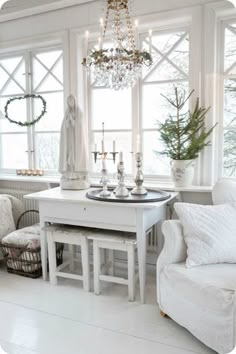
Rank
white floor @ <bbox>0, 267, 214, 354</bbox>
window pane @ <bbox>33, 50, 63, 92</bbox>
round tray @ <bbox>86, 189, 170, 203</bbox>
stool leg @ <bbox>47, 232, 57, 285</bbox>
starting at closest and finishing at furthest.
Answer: white floor @ <bbox>0, 267, 214, 354</bbox>, round tray @ <bbox>86, 189, 170, 203</bbox>, stool leg @ <bbox>47, 232, 57, 285</bbox>, window pane @ <bbox>33, 50, 63, 92</bbox>

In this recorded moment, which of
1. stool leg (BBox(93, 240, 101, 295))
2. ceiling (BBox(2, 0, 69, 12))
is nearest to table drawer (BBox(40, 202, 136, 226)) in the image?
stool leg (BBox(93, 240, 101, 295))

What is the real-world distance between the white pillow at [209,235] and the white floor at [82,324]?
0.51 meters

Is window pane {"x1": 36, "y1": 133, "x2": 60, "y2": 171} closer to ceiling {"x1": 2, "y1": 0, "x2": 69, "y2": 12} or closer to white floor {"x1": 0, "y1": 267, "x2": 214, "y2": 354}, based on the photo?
ceiling {"x1": 2, "y1": 0, "x2": 69, "y2": 12}

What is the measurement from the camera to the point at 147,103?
3.35m

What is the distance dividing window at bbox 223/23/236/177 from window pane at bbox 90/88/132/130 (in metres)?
0.95

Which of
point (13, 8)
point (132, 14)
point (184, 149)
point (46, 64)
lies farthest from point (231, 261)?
point (13, 8)

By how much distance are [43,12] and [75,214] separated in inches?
89.1

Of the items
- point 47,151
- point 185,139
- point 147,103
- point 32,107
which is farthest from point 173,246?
point 32,107

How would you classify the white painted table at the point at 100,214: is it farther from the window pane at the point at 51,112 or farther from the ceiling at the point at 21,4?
the ceiling at the point at 21,4

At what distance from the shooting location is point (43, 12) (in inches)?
141

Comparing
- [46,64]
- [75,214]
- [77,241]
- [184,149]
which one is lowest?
[77,241]

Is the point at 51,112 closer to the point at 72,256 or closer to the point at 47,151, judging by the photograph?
the point at 47,151

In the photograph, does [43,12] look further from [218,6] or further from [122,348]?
[122,348]

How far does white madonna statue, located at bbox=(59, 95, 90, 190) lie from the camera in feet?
10.2
